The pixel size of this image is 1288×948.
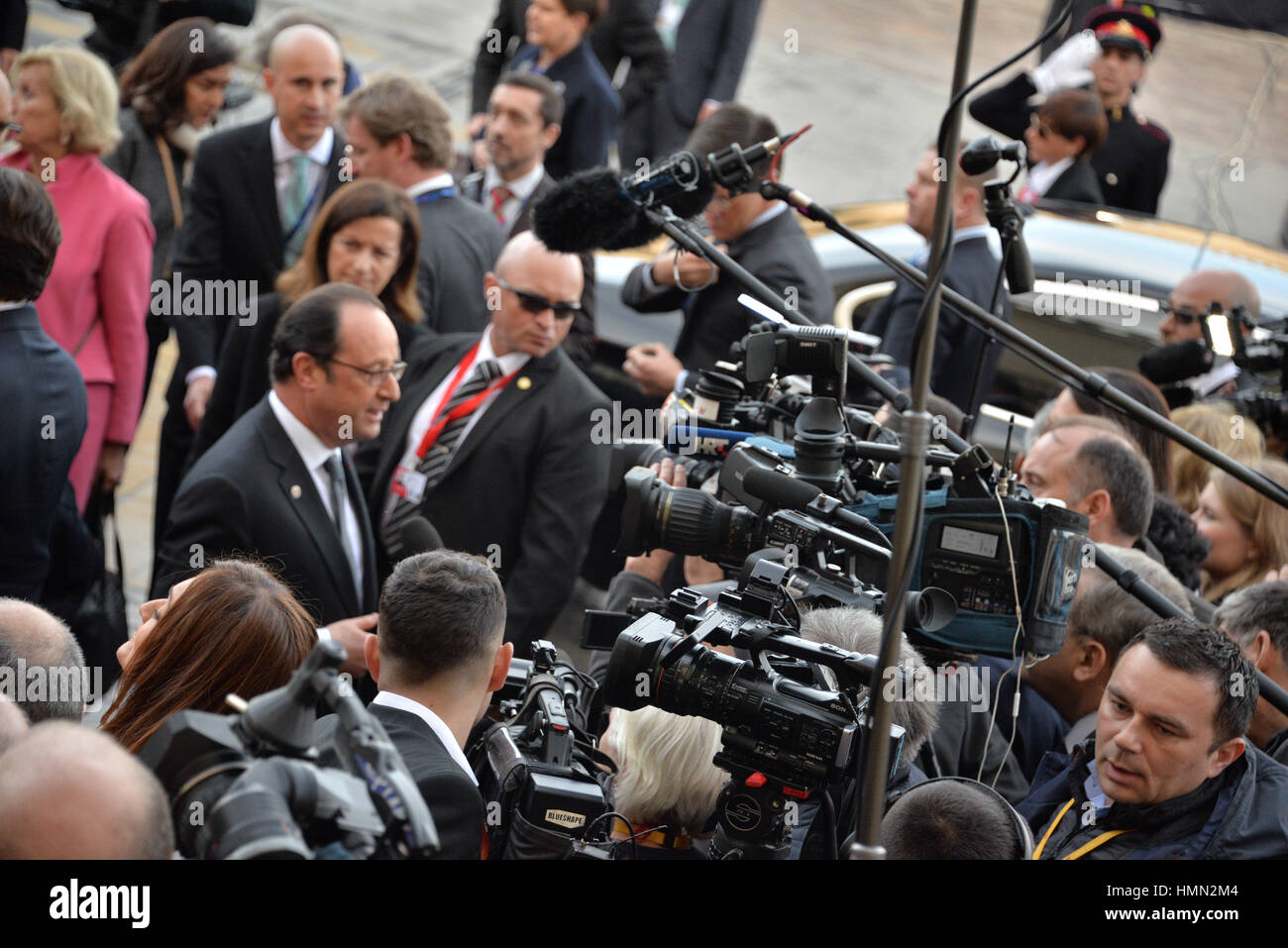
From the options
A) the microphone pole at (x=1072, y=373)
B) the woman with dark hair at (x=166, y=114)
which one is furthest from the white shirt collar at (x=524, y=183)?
the microphone pole at (x=1072, y=373)

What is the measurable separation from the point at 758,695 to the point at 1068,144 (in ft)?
19.2

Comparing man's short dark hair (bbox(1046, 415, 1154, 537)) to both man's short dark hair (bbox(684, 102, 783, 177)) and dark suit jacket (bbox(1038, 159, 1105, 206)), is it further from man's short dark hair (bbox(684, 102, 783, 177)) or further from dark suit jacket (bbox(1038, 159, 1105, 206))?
dark suit jacket (bbox(1038, 159, 1105, 206))

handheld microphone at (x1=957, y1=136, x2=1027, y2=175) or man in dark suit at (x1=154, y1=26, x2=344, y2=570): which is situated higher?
handheld microphone at (x1=957, y1=136, x2=1027, y2=175)

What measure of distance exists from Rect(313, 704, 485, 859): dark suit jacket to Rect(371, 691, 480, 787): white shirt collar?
0.08 m

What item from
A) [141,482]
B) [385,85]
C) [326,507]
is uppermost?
[385,85]

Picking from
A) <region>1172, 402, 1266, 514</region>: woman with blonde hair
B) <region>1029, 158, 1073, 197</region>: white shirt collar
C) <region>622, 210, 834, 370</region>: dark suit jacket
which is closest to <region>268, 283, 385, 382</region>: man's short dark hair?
<region>622, 210, 834, 370</region>: dark suit jacket

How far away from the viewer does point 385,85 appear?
5.79 m

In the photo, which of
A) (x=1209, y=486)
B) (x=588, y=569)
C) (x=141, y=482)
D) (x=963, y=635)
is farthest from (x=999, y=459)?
(x=141, y=482)

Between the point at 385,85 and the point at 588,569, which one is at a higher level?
the point at 385,85

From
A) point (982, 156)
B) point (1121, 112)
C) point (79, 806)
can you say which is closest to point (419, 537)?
point (982, 156)

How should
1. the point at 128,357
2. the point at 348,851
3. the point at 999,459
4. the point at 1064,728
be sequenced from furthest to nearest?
the point at 999,459 < the point at 128,357 < the point at 1064,728 < the point at 348,851

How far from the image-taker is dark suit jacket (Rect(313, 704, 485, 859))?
2.56 meters

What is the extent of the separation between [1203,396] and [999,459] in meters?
1.02
